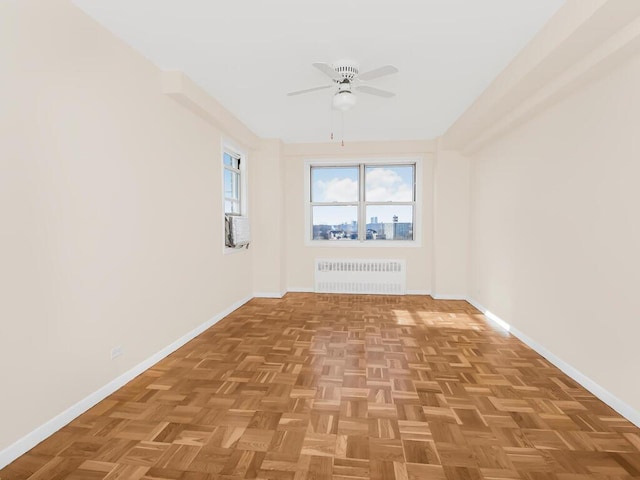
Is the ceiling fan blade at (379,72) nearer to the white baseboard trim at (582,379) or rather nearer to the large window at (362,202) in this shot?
the white baseboard trim at (582,379)

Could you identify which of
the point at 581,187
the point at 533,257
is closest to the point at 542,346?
the point at 533,257

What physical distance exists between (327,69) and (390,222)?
147 inches

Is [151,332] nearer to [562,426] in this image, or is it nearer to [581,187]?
[562,426]

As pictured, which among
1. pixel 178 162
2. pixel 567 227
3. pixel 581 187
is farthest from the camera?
pixel 178 162

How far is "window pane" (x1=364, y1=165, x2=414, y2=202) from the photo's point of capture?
19.7 ft

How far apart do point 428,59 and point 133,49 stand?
239 cm

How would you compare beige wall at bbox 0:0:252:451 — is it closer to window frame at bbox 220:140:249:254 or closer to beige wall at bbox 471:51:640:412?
window frame at bbox 220:140:249:254

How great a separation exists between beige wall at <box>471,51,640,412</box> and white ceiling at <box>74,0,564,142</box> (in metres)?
0.73

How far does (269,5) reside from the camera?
7.15 feet

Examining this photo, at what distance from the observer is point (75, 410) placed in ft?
6.89

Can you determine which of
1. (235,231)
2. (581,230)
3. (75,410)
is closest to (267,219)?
(235,231)

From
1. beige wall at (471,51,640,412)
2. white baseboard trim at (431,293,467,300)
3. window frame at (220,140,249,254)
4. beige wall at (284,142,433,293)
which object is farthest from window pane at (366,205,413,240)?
window frame at (220,140,249,254)

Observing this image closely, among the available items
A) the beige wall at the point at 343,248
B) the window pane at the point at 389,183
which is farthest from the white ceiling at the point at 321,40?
the window pane at the point at 389,183

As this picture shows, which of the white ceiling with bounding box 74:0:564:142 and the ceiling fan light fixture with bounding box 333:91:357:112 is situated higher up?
the white ceiling with bounding box 74:0:564:142
